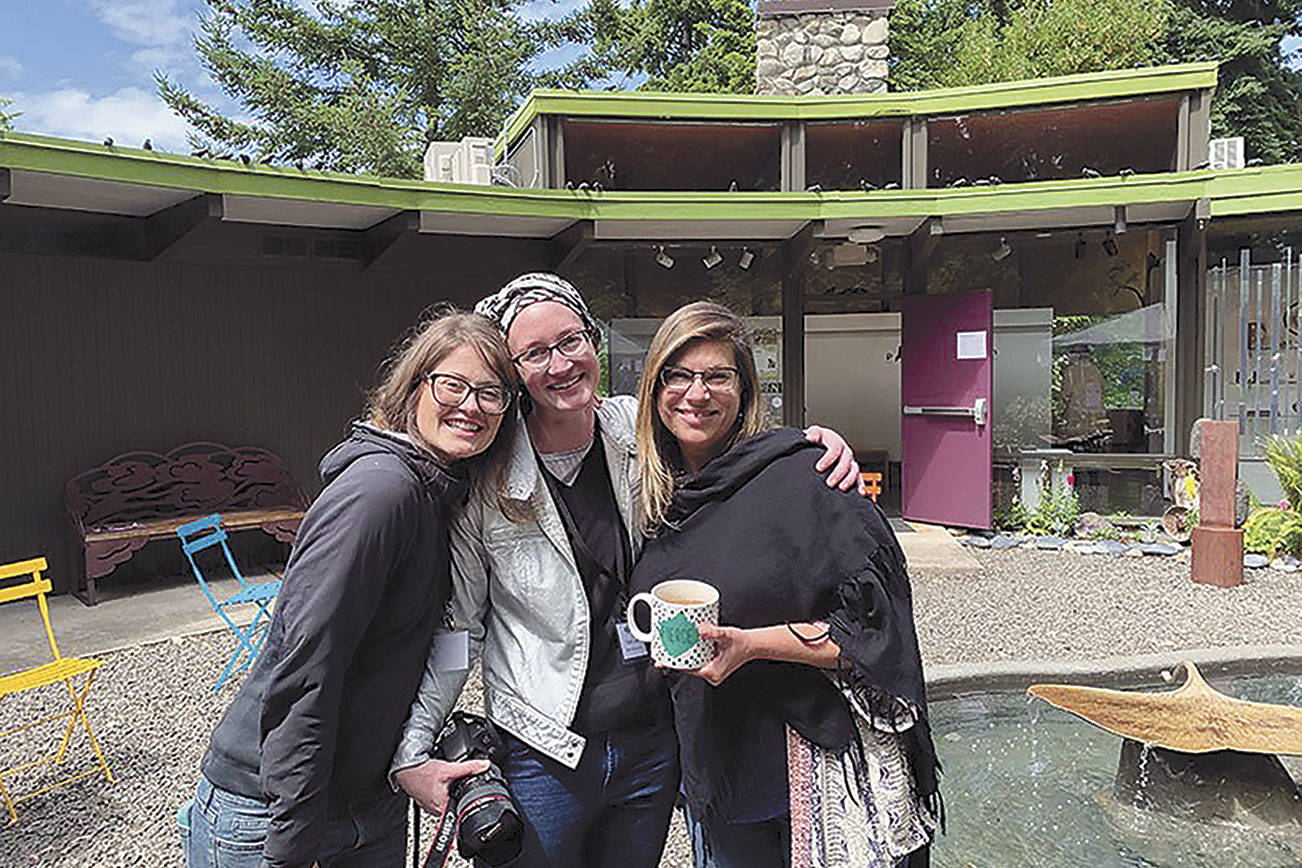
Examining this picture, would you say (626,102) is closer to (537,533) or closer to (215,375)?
(215,375)

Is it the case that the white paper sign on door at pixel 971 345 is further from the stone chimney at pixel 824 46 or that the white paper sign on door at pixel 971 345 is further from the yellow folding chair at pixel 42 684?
the yellow folding chair at pixel 42 684

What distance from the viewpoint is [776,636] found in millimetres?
1436

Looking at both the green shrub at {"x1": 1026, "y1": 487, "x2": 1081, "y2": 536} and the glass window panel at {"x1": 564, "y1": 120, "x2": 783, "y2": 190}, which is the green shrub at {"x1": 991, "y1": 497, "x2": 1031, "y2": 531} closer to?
the green shrub at {"x1": 1026, "y1": 487, "x2": 1081, "y2": 536}

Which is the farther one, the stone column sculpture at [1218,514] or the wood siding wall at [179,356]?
the wood siding wall at [179,356]

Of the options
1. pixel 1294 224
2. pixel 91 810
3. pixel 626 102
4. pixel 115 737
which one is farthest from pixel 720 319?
pixel 1294 224

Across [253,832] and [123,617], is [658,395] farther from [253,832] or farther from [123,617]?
[123,617]

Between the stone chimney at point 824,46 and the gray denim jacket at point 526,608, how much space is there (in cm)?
874

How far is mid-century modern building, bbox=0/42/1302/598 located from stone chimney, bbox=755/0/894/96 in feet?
0.65

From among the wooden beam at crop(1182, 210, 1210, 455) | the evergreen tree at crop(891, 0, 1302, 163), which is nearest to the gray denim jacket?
the wooden beam at crop(1182, 210, 1210, 455)

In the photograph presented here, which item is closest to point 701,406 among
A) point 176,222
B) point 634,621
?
point 634,621

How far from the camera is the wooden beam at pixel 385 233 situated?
6.48 meters

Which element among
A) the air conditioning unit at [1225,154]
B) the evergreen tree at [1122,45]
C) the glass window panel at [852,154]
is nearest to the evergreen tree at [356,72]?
the evergreen tree at [1122,45]

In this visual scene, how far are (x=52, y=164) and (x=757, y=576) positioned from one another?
502 cm

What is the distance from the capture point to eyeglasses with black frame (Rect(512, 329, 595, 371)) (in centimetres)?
156
